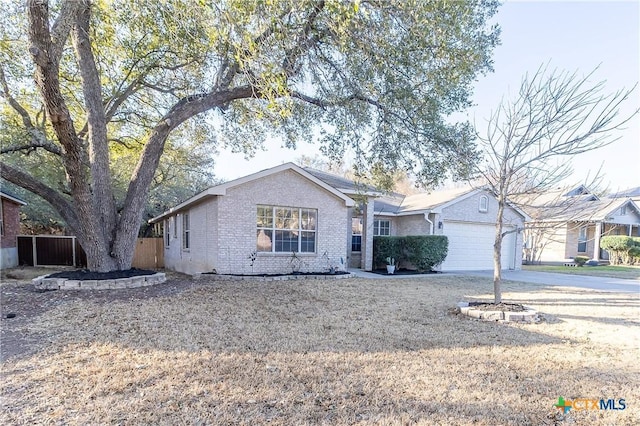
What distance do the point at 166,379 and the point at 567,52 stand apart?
919cm

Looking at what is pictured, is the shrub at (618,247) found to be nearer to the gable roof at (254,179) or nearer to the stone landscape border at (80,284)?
the gable roof at (254,179)

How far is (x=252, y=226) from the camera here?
11039 mm

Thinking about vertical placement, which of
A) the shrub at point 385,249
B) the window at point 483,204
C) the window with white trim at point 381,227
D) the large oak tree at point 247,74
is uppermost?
the large oak tree at point 247,74

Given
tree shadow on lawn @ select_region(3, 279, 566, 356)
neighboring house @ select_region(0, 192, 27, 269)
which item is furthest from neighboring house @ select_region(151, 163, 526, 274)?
neighboring house @ select_region(0, 192, 27, 269)

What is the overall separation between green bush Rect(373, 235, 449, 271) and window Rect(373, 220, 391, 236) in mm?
1594

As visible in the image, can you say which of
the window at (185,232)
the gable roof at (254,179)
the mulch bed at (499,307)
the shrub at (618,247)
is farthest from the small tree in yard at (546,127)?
the shrub at (618,247)

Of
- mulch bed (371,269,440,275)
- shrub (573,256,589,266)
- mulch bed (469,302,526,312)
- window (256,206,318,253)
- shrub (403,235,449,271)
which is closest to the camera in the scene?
mulch bed (469,302,526,312)

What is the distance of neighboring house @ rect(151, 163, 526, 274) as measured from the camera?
35.4ft

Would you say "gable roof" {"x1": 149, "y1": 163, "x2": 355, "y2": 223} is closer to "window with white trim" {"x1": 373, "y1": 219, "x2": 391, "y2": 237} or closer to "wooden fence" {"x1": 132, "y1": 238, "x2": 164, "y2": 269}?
"window with white trim" {"x1": 373, "y1": 219, "x2": 391, "y2": 237}

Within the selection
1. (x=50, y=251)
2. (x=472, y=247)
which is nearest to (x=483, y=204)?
(x=472, y=247)

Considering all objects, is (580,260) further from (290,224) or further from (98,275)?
(98,275)

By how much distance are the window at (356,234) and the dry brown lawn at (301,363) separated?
7998 mm

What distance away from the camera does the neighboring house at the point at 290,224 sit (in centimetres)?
1080

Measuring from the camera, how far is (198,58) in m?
8.16
